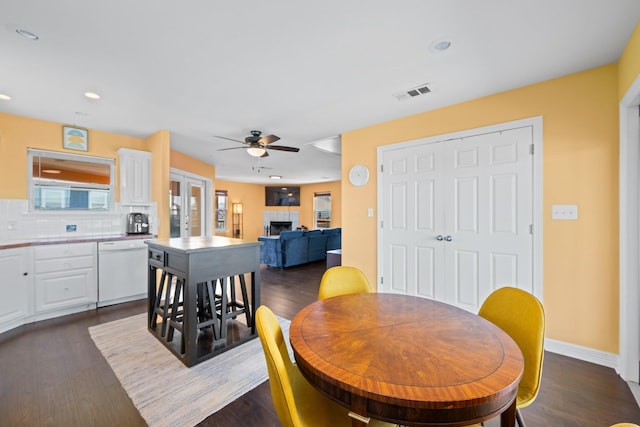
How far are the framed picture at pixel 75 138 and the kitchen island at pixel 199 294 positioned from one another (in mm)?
2288

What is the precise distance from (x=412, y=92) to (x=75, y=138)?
172 inches

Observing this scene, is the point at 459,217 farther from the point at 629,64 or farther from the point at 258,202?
the point at 258,202

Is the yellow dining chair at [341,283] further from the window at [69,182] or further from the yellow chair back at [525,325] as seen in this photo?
the window at [69,182]

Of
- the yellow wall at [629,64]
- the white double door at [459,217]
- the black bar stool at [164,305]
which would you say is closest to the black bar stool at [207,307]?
the black bar stool at [164,305]

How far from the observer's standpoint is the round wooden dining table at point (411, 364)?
817 mm

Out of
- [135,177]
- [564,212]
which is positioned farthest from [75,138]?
[564,212]

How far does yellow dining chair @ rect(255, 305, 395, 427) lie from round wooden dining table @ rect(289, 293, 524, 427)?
94mm

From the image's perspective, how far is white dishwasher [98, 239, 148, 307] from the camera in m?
3.46

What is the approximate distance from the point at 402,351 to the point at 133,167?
435cm

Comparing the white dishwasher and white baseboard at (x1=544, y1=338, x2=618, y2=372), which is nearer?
white baseboard at (x1=544, y1=338, x2=618, y2=372)

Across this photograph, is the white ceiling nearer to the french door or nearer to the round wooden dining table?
the round wooden dining table

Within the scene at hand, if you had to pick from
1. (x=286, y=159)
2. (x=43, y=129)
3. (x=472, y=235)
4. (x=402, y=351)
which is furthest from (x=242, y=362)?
(x=286, y=159)

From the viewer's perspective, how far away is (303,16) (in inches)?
64.6

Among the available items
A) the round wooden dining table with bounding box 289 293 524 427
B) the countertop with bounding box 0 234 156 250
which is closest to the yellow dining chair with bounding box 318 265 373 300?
the round wooden dining table with bounding box 289 293 524 427
